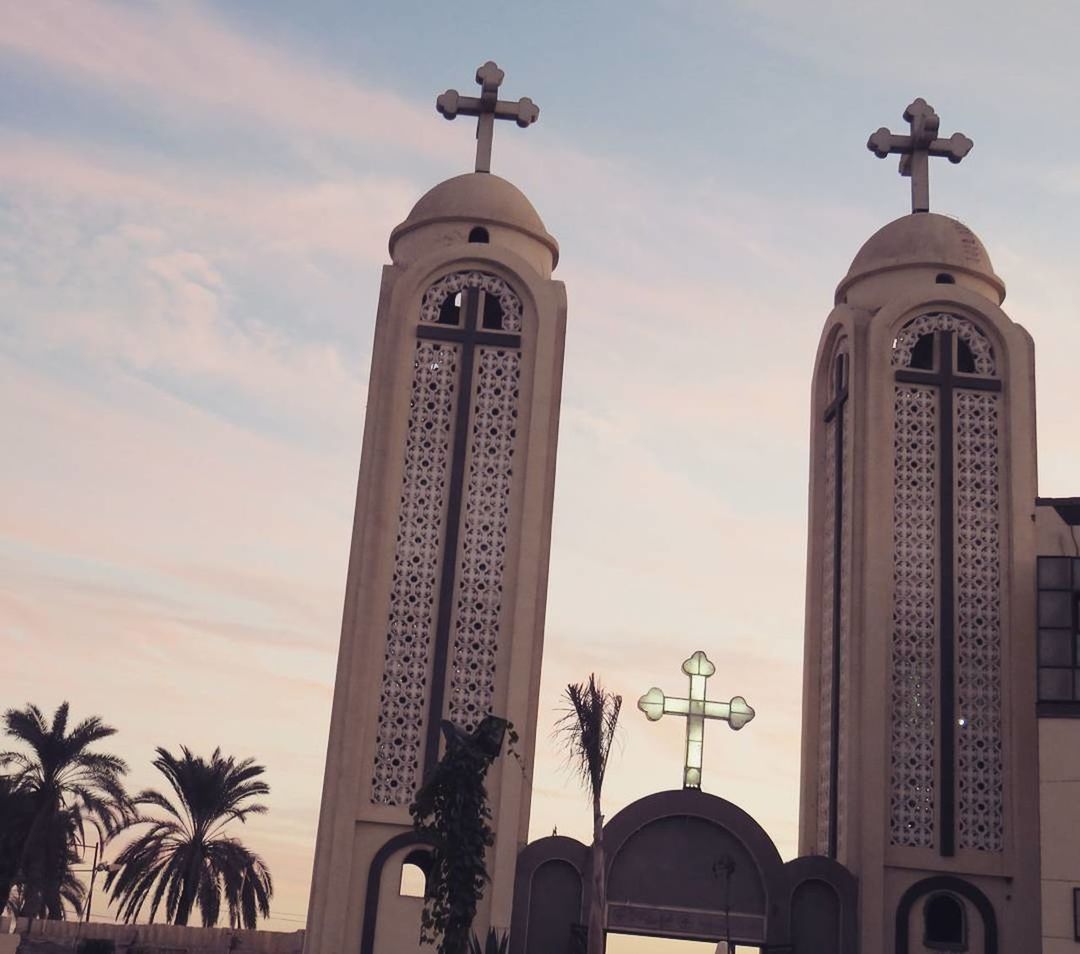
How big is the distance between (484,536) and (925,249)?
9.98 meters

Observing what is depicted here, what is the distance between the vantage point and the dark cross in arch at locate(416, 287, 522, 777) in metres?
27.5

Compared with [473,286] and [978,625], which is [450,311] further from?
[978,625]

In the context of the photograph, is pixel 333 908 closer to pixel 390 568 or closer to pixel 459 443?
pixel 390 568

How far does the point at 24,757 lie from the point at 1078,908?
19.6 meters

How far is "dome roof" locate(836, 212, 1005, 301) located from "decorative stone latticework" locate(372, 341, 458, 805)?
8.29m

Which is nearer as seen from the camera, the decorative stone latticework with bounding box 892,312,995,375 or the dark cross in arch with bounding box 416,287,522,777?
the dark cross in arch with bounding box 416,287,522,777

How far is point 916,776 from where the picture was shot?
2792 centimetres

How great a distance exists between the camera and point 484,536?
28.4 metres

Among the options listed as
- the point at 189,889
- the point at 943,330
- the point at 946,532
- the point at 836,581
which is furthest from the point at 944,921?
the point at 189,889

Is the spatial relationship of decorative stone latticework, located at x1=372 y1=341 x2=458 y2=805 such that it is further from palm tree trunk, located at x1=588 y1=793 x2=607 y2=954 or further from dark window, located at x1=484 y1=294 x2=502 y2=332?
palm tree trunk, located at x1=588 y1=793 x2=607 y2=954

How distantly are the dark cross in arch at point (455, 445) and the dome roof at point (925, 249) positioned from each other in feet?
23.6

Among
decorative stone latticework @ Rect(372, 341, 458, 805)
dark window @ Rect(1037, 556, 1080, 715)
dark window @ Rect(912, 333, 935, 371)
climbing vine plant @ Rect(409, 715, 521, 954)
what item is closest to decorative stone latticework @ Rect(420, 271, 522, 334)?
decorative stone latticework @ Rect(372, 341, 458, 805)

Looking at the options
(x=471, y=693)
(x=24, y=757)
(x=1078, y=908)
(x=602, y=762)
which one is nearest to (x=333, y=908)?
(x=471, y=693)

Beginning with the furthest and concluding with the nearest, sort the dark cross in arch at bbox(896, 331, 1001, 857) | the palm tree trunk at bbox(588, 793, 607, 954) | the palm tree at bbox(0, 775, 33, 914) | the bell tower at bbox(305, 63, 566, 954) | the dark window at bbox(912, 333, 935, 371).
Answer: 1. the palm tree at bbox(0, 775, 33, 914)
2. the dark window at bbox(912, 333, 935, 371)
3. the dark cross in arch at bbox(896, 331, 1001, 857)
4. the bell tower at bbox(305, 63, 566, 954)
5. the palm tree trunk at bbox(588, 793, 607, 954)
